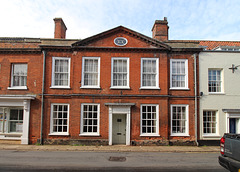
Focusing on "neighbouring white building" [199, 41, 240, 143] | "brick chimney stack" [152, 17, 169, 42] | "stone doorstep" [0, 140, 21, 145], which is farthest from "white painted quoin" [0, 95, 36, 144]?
"neighbouring white building" [199, 41, 240, 143]

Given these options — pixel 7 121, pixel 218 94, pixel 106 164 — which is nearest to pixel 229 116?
pixel 218 94

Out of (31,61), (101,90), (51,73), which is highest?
(31,61)

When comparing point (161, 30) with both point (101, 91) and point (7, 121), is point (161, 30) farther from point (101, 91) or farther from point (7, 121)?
point (7, 121)

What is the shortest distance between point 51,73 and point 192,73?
11037mm

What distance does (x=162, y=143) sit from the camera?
13.2m

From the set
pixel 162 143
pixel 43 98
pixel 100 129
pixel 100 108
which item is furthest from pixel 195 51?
pixel 43 98

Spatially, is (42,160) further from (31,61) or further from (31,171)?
(31,61)

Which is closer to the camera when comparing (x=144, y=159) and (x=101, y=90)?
(x=144, y=159)

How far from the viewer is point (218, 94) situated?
46.0ft

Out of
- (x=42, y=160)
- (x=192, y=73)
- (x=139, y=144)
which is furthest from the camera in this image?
(x=192, y=73)

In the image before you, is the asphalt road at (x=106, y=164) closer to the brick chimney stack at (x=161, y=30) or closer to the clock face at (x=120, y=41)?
the clock face at (x=120, y=41)

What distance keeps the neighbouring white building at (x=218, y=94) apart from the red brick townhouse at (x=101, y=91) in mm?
806

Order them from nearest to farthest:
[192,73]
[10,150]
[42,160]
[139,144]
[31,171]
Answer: [31,171]
[42,160]
[10,150]
[139,144]
[192,73]

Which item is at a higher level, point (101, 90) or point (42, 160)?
point (101, 90)
